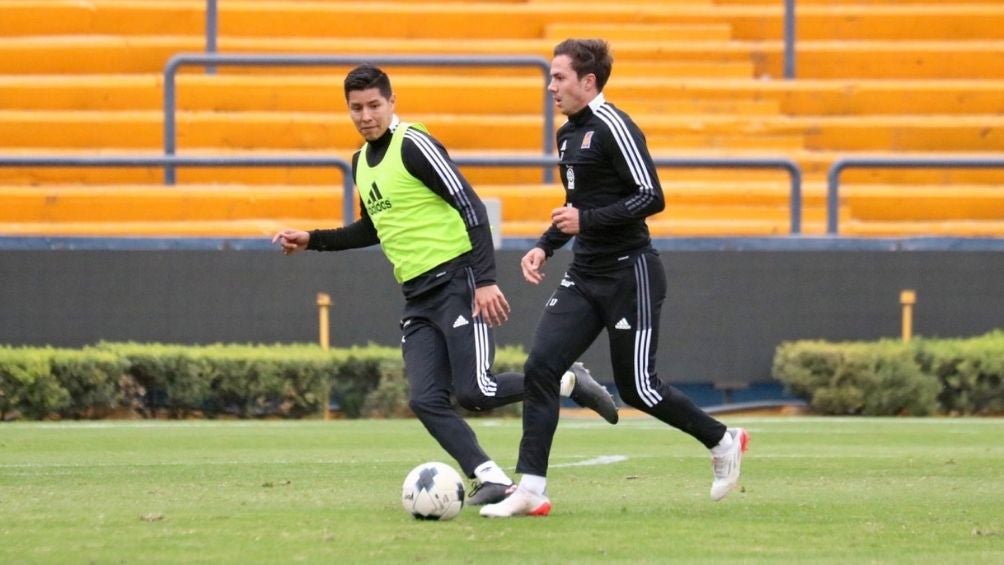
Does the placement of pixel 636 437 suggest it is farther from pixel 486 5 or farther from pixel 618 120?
pixel 486 5

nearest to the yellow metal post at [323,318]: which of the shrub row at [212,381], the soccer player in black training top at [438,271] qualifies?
the shrub row at [212,381]

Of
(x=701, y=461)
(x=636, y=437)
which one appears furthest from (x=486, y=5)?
(x=701, y=461)

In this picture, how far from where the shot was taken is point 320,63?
65.4 feet

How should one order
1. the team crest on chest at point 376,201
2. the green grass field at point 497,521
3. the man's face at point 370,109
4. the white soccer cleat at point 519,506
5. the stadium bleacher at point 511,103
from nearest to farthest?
1. the green grass field at point 497,521
2. the white soccer cleat at point 519,506
3. the man's face at point 370,109
4. the team crest on chest at point 376,201
5. the stadium bleacher at point 511,103

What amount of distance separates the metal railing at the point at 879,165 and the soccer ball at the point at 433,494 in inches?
423

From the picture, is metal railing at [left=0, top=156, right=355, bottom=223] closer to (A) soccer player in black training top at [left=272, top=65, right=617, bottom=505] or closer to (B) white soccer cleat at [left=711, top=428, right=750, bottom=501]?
(A) soccer player in black training top at [left=272, top=65, right=617, bottom=505]

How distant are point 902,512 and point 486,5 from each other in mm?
15740

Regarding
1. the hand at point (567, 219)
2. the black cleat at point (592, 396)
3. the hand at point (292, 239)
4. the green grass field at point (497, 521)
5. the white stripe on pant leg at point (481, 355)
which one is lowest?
the green grass field at point (497, 521)

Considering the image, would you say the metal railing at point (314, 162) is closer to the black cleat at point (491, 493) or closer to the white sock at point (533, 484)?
the black cleat at point (491, 493)

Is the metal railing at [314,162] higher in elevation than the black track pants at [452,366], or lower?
higher

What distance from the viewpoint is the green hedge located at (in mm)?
16391

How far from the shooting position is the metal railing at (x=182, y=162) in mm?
17531

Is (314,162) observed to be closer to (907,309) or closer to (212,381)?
(212,381)

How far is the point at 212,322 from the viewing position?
16875 millimetres
